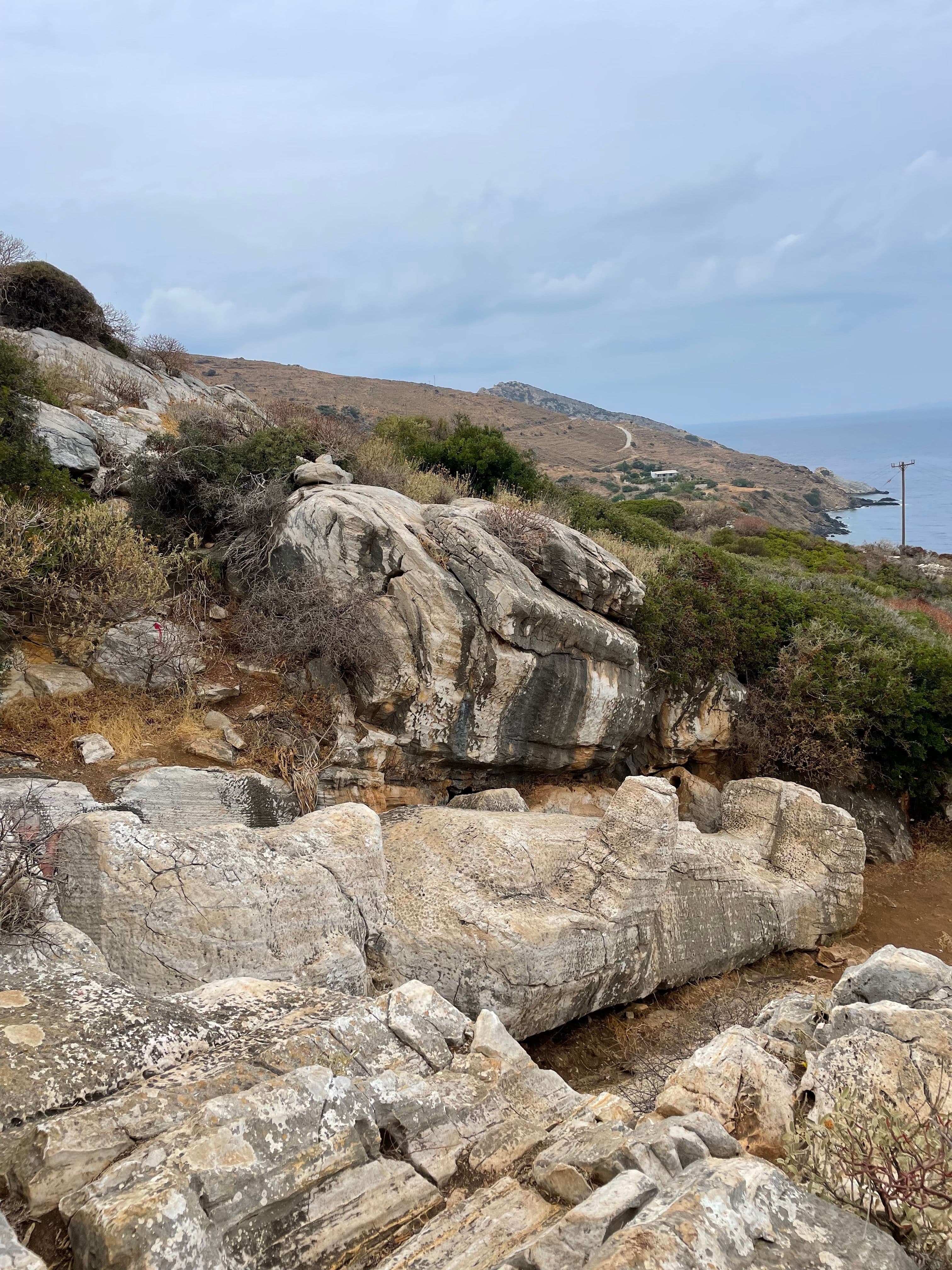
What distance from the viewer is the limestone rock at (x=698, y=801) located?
11.1 m

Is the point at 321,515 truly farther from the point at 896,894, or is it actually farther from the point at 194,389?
the point at 194,389

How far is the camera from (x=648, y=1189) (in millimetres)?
3346

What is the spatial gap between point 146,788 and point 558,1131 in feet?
15.7

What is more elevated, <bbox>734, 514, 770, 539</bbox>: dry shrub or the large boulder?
<bbox>734, 514, 770, 539</bbox>: dry shrub

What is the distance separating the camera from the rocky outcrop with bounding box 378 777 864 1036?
21.4 feet

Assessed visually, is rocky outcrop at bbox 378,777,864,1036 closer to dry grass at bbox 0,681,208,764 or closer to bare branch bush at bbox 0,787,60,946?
dry grass at bbox 0,681,208,764

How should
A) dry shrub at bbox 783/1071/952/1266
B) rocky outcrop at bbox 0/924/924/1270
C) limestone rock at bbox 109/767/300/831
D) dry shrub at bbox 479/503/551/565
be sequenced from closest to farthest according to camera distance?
rocky outcrop at bbox 0/924/924/1270, dry shrub at bbox 783/1071/952/1266, limestone rock at bbox 109/767/300/831, dry shrub at bbox 479/503/551/565

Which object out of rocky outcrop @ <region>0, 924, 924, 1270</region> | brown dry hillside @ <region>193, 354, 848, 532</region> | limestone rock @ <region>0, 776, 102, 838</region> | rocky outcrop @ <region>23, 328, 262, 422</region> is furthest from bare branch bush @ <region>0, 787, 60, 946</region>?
brown dry hillside @ <region>193, 354, 848, 532</region>

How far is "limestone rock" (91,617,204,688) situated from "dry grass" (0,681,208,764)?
0.54ft

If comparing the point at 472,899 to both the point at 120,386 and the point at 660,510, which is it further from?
the point at 660,510

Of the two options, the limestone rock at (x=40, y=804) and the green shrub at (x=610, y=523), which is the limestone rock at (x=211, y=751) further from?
the green shrub at (x=610, y=523)

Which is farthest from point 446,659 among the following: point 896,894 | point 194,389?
point 194,389

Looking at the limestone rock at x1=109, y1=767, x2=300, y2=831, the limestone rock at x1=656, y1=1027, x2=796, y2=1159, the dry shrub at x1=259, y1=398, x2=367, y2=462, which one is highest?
the dry shrub at x1=259, y1=398, x2=367, y2=462

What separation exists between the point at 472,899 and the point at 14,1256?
4577mm
